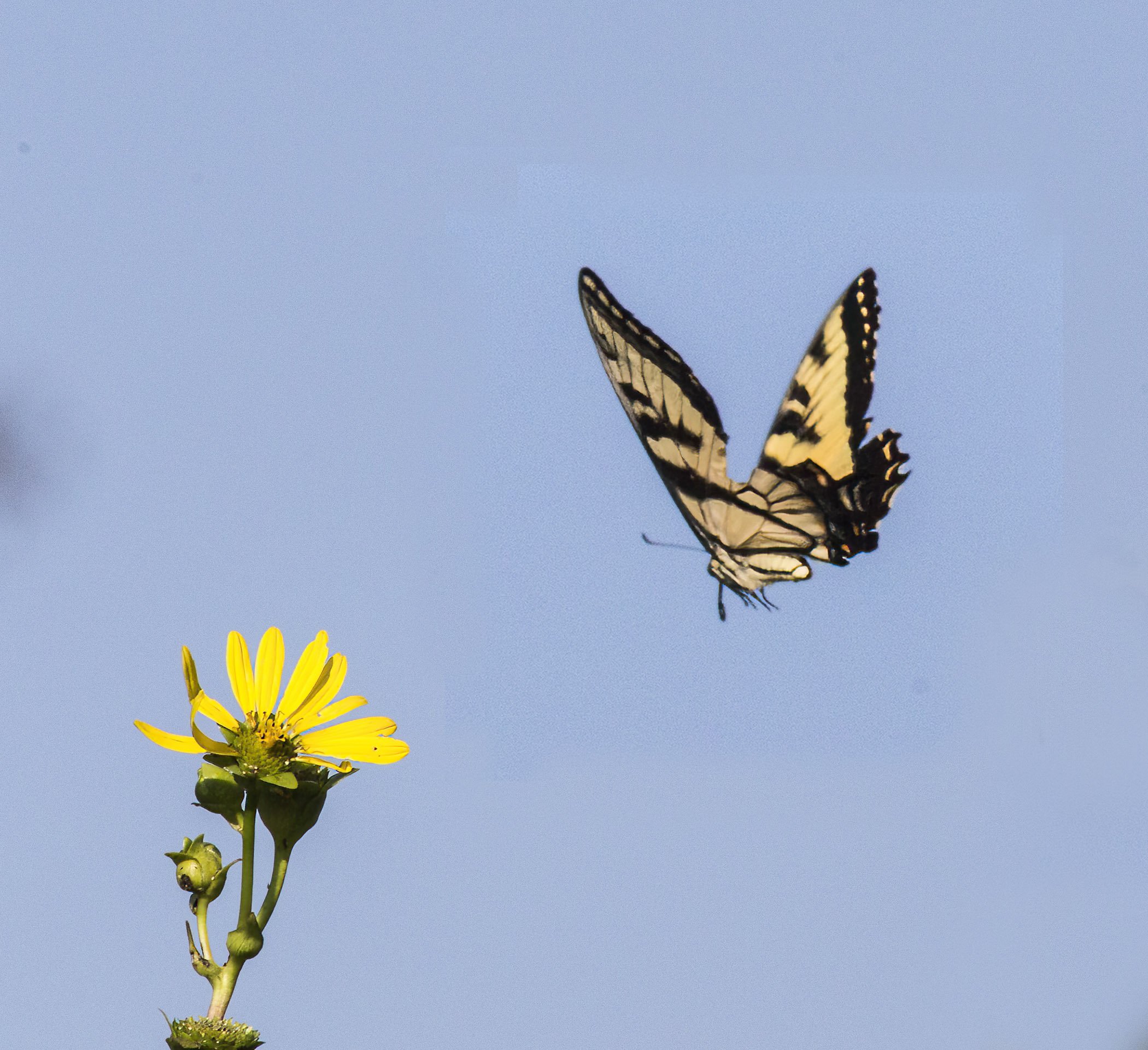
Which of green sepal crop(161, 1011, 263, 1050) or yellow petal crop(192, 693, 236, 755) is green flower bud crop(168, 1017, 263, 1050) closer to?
green sepal crop(161, 1011, 263, 1050)

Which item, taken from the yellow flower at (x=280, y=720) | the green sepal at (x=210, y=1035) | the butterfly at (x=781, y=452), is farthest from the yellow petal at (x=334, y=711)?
the butterfly at (x=781, y=452)

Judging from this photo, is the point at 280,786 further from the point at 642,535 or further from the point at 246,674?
the point at 642,535

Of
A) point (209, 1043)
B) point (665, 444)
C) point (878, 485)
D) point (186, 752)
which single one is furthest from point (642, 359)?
point (209, 1043)

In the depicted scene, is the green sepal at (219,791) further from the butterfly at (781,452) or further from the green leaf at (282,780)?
the butterfly at (781,452)

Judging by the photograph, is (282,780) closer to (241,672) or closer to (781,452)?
(241,672)

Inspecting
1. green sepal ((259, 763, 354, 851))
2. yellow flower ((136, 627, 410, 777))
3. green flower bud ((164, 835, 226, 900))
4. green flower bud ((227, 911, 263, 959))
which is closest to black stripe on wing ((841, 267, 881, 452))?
yellow flower ((136, 627, 410, 777))

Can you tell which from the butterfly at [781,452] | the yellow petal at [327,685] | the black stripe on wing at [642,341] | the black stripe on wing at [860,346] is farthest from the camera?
the black stripe on wing at [860,346]
